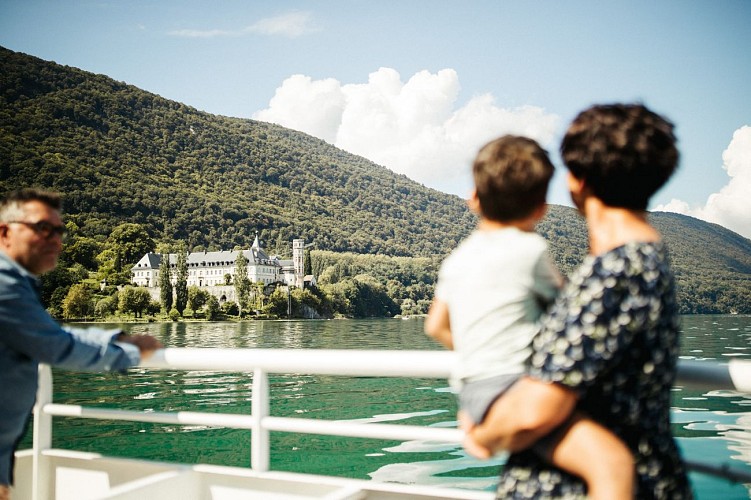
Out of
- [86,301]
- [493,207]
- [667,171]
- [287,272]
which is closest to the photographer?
[667,171]

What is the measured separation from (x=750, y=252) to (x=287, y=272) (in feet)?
390

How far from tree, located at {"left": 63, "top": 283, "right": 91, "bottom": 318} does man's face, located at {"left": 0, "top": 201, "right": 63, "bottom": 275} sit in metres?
78.6

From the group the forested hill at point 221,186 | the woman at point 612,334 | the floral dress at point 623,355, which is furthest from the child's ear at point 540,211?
the forested hill at point 221,186

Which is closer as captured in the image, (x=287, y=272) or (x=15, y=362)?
(x=15, y=362)

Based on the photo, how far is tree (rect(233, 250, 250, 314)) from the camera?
9125 centimetres

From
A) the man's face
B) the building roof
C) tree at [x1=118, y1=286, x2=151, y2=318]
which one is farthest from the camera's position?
the building roof

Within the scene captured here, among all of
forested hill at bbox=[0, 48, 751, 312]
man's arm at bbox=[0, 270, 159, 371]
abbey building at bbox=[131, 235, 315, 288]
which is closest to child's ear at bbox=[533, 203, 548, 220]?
man's arm at bbox=[0, 270, 159, 371]

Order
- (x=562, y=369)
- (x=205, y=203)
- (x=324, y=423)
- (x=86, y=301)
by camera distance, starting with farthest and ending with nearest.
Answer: (x=205, y=203), (x=86, y=301), (x=324, y=423), (x=562, y=369)

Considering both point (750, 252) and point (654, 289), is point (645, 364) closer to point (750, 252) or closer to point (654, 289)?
point (654, 289)

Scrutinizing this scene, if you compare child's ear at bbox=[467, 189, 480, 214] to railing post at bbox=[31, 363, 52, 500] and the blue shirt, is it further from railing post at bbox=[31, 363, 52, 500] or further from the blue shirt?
railing post at bbox=[31, 363, 52, 500]

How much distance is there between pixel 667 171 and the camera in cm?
116

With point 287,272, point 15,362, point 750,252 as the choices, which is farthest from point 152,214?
point 750,252

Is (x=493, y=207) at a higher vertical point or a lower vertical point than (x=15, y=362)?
higher

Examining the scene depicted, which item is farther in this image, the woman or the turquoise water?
the turquoise water
